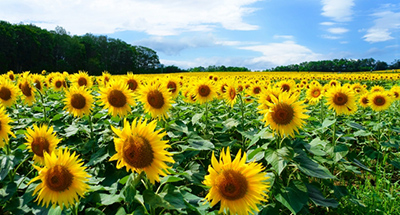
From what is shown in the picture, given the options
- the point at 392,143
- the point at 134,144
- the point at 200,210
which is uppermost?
the point at 134,144

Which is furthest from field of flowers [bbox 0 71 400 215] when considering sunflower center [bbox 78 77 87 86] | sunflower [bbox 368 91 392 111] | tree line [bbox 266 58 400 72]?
tree line [bbox 266 58 400 72]

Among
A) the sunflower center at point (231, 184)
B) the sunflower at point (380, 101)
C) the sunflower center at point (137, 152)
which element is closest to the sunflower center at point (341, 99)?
the sunflower at point (380, 101)

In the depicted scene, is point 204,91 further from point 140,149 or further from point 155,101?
point 140,149

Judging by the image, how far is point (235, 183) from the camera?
6.68 feet

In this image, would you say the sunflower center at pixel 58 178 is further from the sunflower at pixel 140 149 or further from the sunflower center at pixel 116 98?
the sunflower center at pixel 116 98

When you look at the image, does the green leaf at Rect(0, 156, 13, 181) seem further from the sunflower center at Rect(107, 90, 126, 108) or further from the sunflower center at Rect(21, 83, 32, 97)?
the sunflower center at Rect(21, 83, 32, 97)

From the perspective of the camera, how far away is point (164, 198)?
2221mm

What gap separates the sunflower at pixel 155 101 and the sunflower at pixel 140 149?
4.56 feet

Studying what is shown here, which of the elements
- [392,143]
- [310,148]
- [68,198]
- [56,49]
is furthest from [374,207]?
[56,49]

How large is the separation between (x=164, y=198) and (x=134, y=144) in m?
0.53

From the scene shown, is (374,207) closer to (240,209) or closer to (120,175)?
(240,209)

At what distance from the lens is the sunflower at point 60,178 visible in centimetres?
212

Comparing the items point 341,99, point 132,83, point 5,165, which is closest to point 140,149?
point 5,165

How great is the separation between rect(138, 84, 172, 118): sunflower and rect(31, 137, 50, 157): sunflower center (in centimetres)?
120
